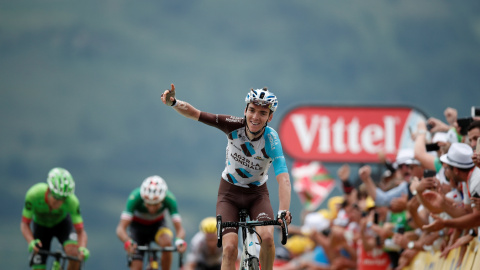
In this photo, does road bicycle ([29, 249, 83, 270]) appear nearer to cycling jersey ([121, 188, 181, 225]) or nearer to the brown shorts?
cycling jersey ([121, 188, 181, 225])

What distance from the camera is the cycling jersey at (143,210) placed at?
12.1 m

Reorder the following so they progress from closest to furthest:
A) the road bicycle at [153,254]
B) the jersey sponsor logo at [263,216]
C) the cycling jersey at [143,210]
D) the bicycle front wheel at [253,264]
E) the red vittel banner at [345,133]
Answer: the bicycle front wheel at [253,264] < the jersey sponsor logo at [263,216] < the road bicycle at [153,254] < the cycling jersey at [143,210] < the red vittel banner at [345,133]

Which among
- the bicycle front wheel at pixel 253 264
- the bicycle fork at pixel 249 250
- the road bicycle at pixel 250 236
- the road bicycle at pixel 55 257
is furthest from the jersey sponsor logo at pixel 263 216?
the road bicycle at pixel 55 257

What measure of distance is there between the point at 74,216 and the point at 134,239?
1.33 metres

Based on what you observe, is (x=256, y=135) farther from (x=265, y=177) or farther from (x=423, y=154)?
(x=423, y=154)

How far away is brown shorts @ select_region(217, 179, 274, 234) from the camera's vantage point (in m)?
7.91

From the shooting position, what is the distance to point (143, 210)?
12.3 metres

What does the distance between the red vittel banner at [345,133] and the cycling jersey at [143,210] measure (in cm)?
1005

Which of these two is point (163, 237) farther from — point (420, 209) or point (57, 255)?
point (420, 209)

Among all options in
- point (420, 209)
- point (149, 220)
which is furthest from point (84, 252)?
point (420, 209)

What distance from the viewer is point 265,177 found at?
8414 mm

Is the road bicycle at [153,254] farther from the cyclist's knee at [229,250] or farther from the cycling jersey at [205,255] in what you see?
the cyclist's knee at [229,250]

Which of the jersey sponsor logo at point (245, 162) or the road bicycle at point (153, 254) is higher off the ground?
the jersey sponsor logo at point (245, 162)

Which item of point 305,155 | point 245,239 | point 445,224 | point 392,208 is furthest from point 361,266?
point 305,155
